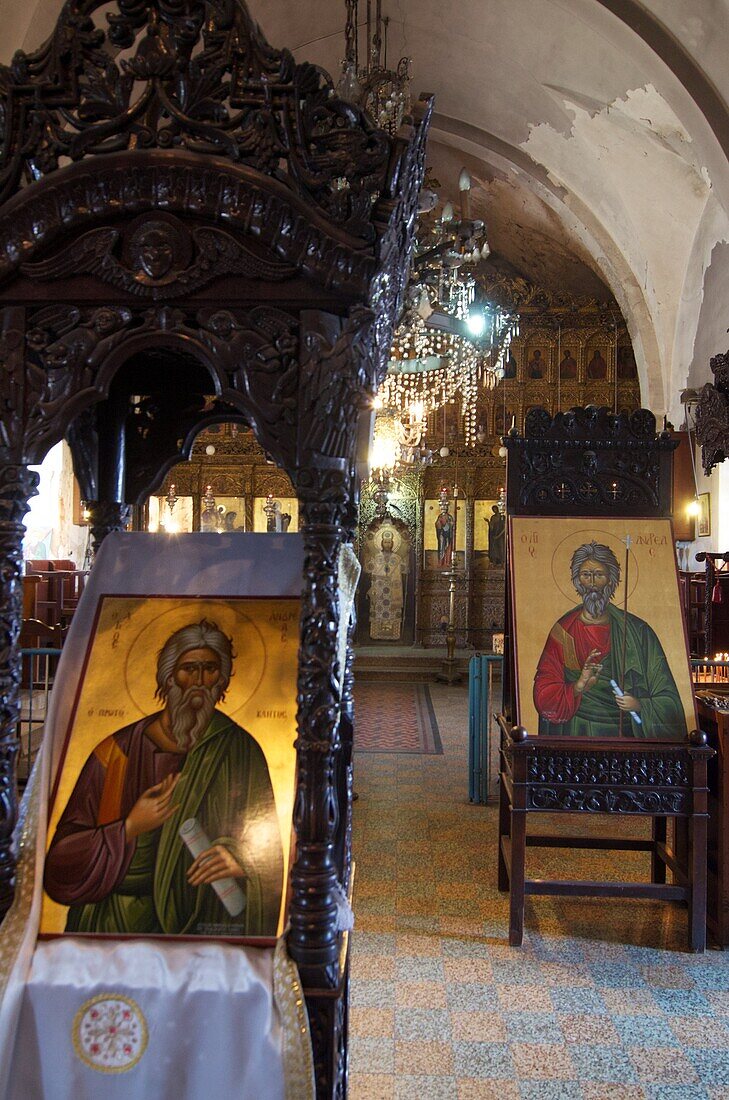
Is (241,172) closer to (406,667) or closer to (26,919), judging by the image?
(26,919)

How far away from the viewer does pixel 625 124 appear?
31.2 ft

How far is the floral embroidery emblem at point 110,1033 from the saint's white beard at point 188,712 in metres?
0.56

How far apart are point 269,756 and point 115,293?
113 cm

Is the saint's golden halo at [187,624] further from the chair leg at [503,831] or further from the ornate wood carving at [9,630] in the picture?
the chair leg at [503,831]

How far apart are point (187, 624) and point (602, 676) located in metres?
2.14

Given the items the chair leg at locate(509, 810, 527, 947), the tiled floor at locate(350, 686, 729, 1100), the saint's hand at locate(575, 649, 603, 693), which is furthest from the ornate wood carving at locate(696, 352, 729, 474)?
the chair leg at locate(509, 810, 527, 947)

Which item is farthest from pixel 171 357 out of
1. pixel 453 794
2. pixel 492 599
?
pixel 492 599

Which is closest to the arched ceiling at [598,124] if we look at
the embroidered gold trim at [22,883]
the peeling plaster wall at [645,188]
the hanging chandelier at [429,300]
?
the peeling plaster wall at [645,188]

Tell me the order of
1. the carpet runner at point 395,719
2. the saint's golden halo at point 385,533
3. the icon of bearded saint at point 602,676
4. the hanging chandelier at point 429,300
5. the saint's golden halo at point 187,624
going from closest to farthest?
the saint's golden halo at point 187,624 < the icon of bearded saint at point 602,676 < the hanging chandelier at point 429,300 < the carpet runner at point 395,719 < the saint's golden halo at point 385,533

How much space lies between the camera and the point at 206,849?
6.40 feet

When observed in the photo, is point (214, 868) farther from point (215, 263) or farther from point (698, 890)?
point (698, 890)

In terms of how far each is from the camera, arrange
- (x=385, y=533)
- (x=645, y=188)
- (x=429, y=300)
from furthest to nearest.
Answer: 1. (x=385, y=533)
2. (x=645, y=188)
3. (x=429, y=300)

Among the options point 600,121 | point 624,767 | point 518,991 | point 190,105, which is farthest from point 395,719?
point 190,105

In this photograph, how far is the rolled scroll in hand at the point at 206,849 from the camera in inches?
74.6
